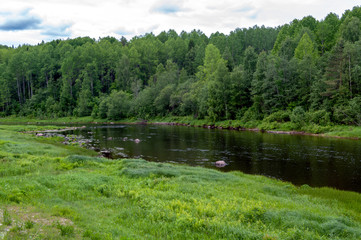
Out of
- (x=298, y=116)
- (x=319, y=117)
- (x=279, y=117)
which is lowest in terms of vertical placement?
(x=279, y=117)

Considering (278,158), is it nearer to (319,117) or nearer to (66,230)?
(66,230)

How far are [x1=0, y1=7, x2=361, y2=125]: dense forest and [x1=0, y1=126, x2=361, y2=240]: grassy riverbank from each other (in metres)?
51.0

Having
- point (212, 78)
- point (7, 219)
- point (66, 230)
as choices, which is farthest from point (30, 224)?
point (212, 78)

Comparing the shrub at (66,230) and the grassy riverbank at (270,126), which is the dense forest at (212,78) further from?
the shrub at (66,230)

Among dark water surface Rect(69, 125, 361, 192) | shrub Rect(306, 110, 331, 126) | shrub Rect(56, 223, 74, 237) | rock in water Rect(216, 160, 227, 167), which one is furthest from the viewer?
shrub Rect(306, 110, 331, 126)

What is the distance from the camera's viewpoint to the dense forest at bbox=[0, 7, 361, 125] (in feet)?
214

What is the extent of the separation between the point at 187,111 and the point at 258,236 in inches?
3707

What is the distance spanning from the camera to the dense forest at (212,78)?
65312 mm

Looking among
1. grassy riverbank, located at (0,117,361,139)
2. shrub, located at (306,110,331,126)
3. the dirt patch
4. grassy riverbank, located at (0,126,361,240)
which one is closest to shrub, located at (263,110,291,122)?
grassy riverbank, located at (0,117,361,139)

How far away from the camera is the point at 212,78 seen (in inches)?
3797

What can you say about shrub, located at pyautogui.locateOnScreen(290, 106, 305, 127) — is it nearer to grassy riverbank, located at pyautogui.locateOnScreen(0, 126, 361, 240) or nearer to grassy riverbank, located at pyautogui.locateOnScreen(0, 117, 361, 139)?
grassy riverbank, located at pyautogui.locateOnScreen(0, 117, 361, 139)

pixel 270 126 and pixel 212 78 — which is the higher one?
pixel 212 78

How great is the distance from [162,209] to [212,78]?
8689cm

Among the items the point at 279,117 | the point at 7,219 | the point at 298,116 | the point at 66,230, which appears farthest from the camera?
the point at 279,117
